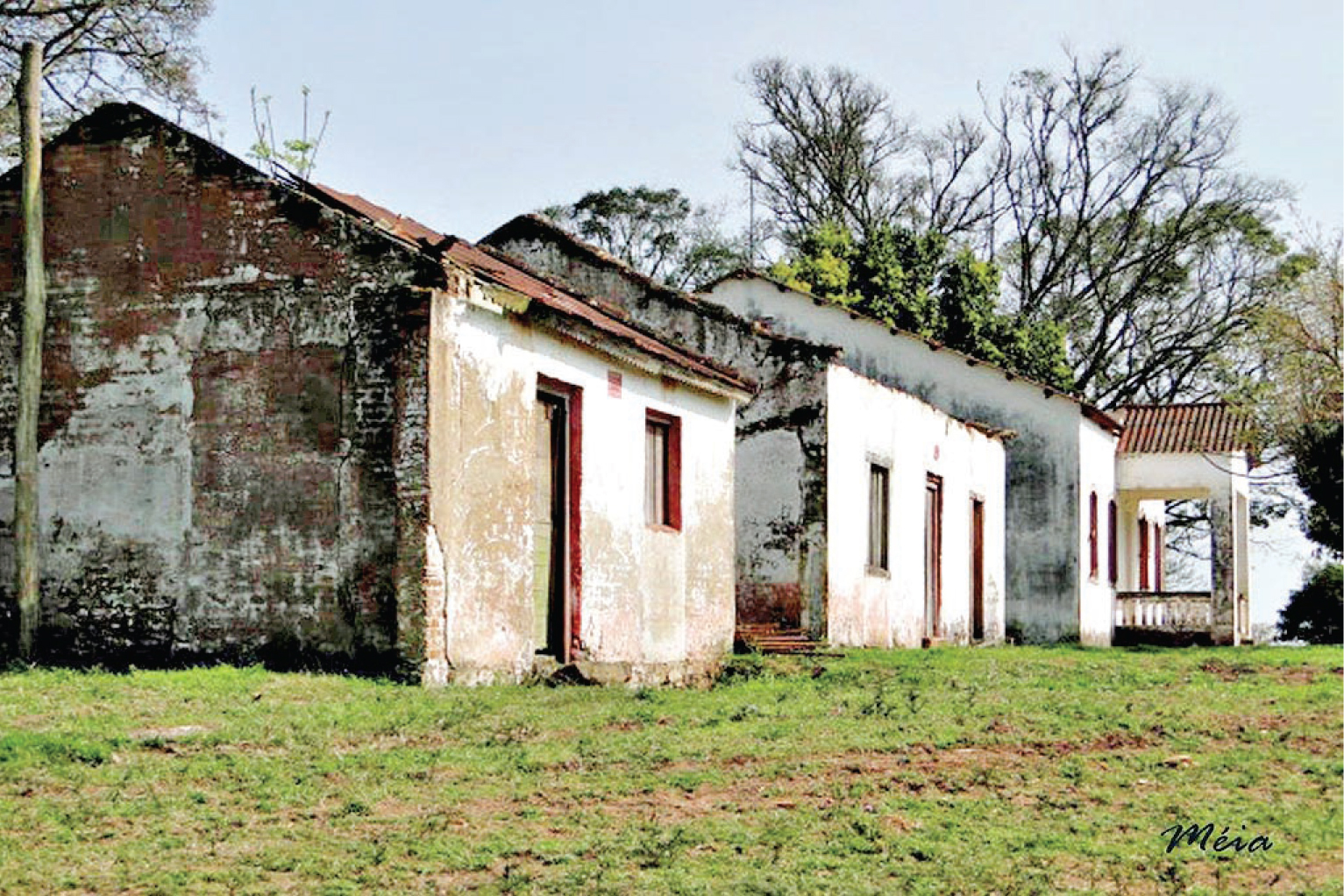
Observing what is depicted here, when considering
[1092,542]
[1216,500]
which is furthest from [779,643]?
[1216,500]

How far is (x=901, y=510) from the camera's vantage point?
25875mm

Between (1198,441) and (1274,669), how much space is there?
16303 millimetres

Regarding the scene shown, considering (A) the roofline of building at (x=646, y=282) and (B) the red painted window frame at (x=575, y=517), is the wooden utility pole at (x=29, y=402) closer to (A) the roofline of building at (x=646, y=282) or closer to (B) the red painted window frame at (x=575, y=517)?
(B) the red painted window frame at (x=575, y=517)

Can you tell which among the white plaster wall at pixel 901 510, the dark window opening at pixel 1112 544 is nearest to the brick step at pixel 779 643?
the white plaster wall at pixel 901 510

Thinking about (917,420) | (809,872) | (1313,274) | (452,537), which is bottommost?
(809,872)

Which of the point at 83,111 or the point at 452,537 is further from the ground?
the point at 83,111

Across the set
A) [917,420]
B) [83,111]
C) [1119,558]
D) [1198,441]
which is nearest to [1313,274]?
[1198,441]

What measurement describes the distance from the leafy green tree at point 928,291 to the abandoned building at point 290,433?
22.1 meters

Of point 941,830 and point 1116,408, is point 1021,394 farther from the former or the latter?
point 941,830

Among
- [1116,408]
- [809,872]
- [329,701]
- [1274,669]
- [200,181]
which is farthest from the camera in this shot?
[1116,408]

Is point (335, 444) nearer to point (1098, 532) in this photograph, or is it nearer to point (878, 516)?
point (878, 516)

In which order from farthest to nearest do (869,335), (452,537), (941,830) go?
1. (869,335)
2. (452,537)
3. (941,830)

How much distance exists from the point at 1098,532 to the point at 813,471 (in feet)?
40.3

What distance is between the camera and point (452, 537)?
15.2 metres
